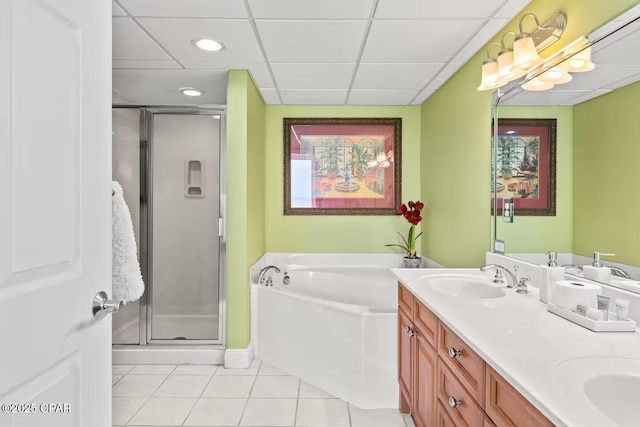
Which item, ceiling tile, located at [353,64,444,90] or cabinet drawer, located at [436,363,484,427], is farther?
ceiling tile, located at [353,64,444,90]

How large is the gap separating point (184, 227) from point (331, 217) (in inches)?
54.3

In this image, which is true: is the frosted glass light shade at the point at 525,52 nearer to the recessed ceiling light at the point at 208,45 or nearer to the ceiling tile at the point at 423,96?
the ceiling tile at the point at 423,96

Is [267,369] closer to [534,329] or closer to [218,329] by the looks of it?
[218,329]

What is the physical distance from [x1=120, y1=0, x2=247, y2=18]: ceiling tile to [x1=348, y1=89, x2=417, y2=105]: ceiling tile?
4.76 feet

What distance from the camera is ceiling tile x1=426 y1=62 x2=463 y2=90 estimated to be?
2555mm

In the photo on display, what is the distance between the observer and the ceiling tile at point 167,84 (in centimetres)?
273

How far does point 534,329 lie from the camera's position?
3.85 ft

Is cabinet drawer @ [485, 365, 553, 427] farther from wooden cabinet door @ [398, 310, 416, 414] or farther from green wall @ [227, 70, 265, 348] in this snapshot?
green wall @ [227, 70, 265, 348]

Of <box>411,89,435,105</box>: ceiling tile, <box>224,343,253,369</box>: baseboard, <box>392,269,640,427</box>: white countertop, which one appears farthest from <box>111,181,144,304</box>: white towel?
<box>411,89,435,105</box>: ceiling tile

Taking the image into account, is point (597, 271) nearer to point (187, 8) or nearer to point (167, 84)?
point (187, 8)

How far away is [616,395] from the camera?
2.82 feet
